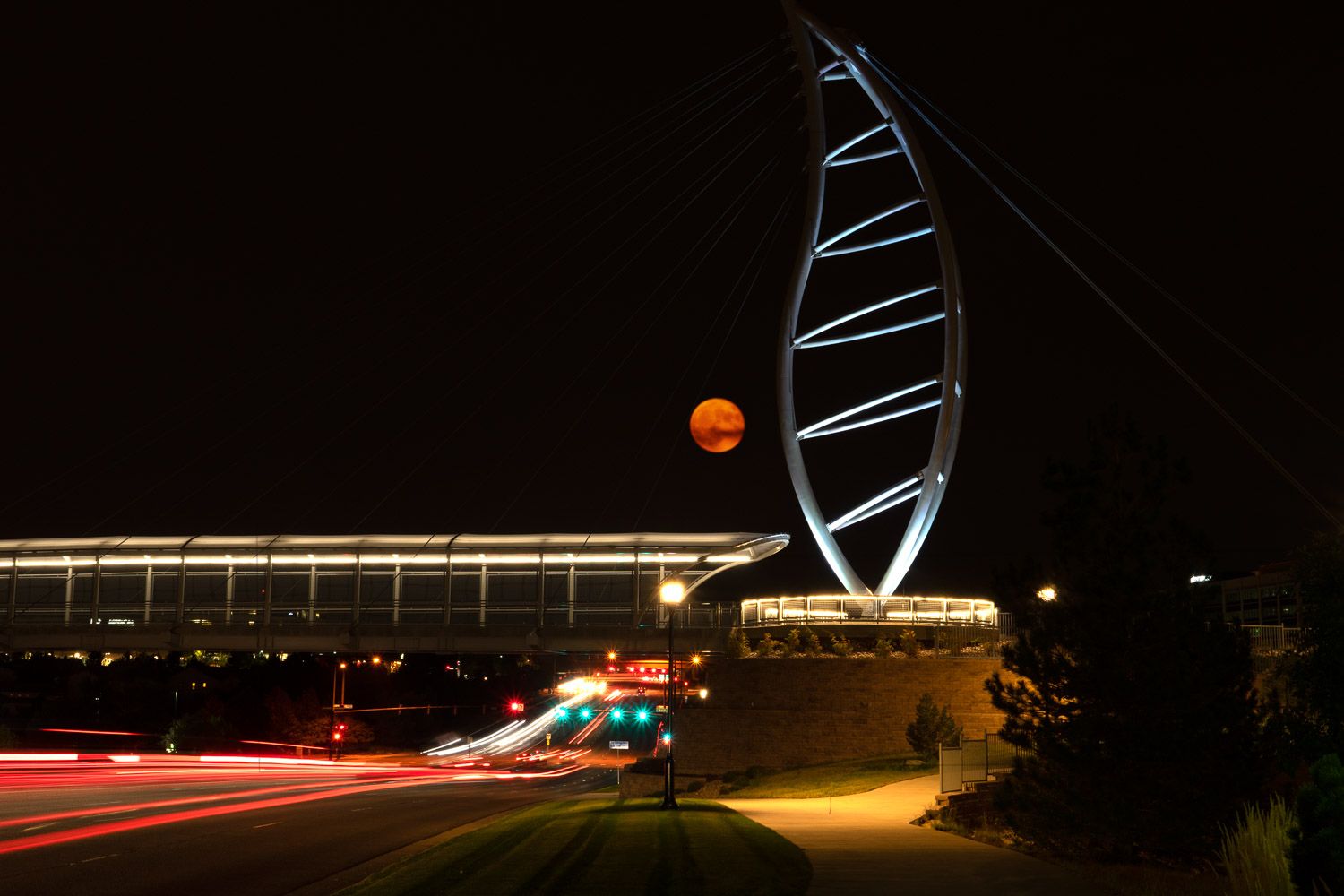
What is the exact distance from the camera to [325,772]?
52.8 metres

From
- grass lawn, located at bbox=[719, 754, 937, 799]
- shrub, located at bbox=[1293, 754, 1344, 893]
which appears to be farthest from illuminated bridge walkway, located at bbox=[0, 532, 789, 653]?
shrub, located at bbox=[1293, 754, 1344, 893]

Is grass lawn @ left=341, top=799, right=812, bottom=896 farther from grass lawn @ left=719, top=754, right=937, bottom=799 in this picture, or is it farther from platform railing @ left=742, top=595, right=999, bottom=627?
platform railing @ left=742, top=595, right=999, bottom=627

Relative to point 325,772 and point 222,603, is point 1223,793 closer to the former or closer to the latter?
point 325,772

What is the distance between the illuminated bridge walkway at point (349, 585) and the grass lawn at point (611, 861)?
107 feet

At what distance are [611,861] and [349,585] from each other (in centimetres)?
4394

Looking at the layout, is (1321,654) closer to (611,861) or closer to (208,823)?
(611,861)

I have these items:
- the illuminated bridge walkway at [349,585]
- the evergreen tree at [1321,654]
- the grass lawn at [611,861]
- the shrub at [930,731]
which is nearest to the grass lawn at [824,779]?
the shrub at [930,731]

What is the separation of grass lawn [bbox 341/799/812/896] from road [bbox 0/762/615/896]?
1.66 metres

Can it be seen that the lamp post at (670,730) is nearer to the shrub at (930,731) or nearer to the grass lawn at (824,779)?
the grass lawn at (824,779)

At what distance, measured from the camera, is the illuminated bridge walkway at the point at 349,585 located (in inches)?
2255

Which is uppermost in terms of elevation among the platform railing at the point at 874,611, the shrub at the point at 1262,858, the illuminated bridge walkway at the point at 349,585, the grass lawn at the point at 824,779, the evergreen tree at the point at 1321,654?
the illuminated bridge walkway at the point at 349,585

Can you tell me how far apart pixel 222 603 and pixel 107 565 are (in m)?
5.96

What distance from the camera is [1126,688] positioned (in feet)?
61.0

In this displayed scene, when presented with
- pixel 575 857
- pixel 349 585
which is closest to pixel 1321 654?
pixel 575 857
